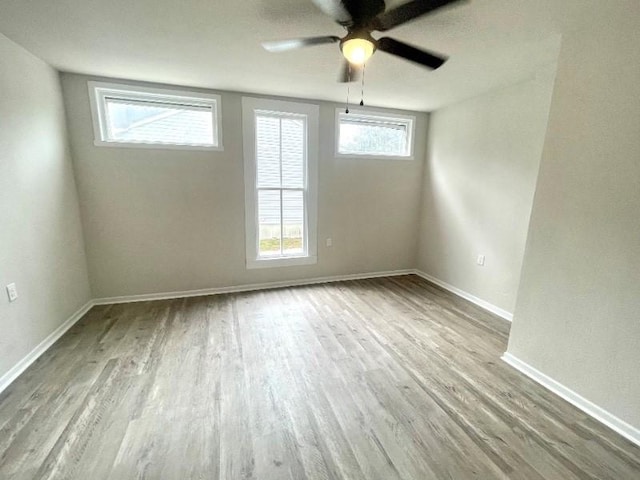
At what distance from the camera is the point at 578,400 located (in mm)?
1821

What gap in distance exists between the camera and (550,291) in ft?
6.45

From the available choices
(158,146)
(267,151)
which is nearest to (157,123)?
(158,146)

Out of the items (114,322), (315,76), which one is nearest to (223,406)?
(114,322)

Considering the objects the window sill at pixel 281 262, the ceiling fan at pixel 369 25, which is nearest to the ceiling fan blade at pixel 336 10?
the ceiling fan at pixel 369 25

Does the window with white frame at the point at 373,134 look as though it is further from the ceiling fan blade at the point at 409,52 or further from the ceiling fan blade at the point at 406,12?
the ceiling fan blade at the point at 406,12

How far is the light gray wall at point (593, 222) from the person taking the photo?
1558 mm

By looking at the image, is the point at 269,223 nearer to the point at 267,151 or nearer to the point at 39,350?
the point at 267,151

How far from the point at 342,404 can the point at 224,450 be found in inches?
27.9

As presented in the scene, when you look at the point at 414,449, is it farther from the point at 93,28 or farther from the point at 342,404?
the point at 93,28

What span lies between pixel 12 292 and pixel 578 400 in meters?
3.85

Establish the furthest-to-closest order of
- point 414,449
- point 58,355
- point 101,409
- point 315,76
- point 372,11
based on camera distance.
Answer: point 315,76 < point 58,355 < point 101,409 < point 414,449 < point 372,11

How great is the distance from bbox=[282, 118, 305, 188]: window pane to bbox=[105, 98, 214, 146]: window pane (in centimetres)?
86

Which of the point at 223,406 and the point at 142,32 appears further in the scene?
the point at 142,32

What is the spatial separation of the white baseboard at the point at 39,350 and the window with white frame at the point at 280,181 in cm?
174
